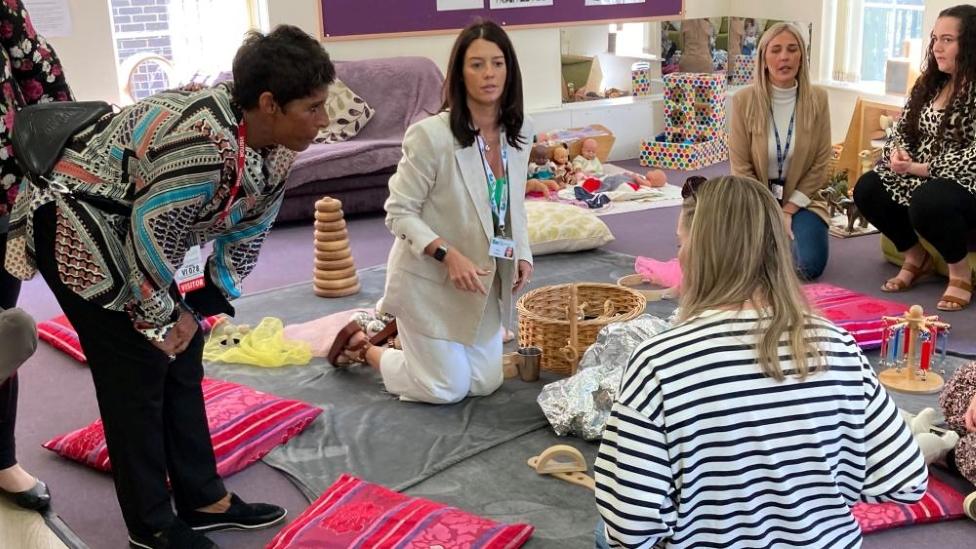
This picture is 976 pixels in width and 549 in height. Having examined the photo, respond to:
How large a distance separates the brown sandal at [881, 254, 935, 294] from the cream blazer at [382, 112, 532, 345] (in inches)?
74.7

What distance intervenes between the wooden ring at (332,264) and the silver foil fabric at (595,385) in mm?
1556

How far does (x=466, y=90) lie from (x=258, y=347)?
1.30 metres

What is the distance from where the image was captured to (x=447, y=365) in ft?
11.0

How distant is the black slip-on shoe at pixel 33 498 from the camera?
281cm

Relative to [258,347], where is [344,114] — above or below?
above

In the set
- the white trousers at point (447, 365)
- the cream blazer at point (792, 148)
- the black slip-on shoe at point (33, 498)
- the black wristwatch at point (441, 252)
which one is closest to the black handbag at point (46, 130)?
the black slip-on shoe at point (33, 498)

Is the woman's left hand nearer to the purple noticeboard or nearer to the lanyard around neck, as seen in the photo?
the lanyard around neck

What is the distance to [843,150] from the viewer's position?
250 inches

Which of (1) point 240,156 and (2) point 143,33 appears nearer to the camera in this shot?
(1) point 240,156

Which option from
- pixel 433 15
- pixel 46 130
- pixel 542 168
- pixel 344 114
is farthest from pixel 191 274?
pixel 433 15

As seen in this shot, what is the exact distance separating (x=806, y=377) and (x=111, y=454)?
1556 mm

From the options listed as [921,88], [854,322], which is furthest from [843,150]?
[854,322]

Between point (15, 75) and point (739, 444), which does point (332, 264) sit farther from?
point (739, 444)

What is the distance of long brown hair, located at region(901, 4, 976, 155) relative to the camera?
4.23 m
